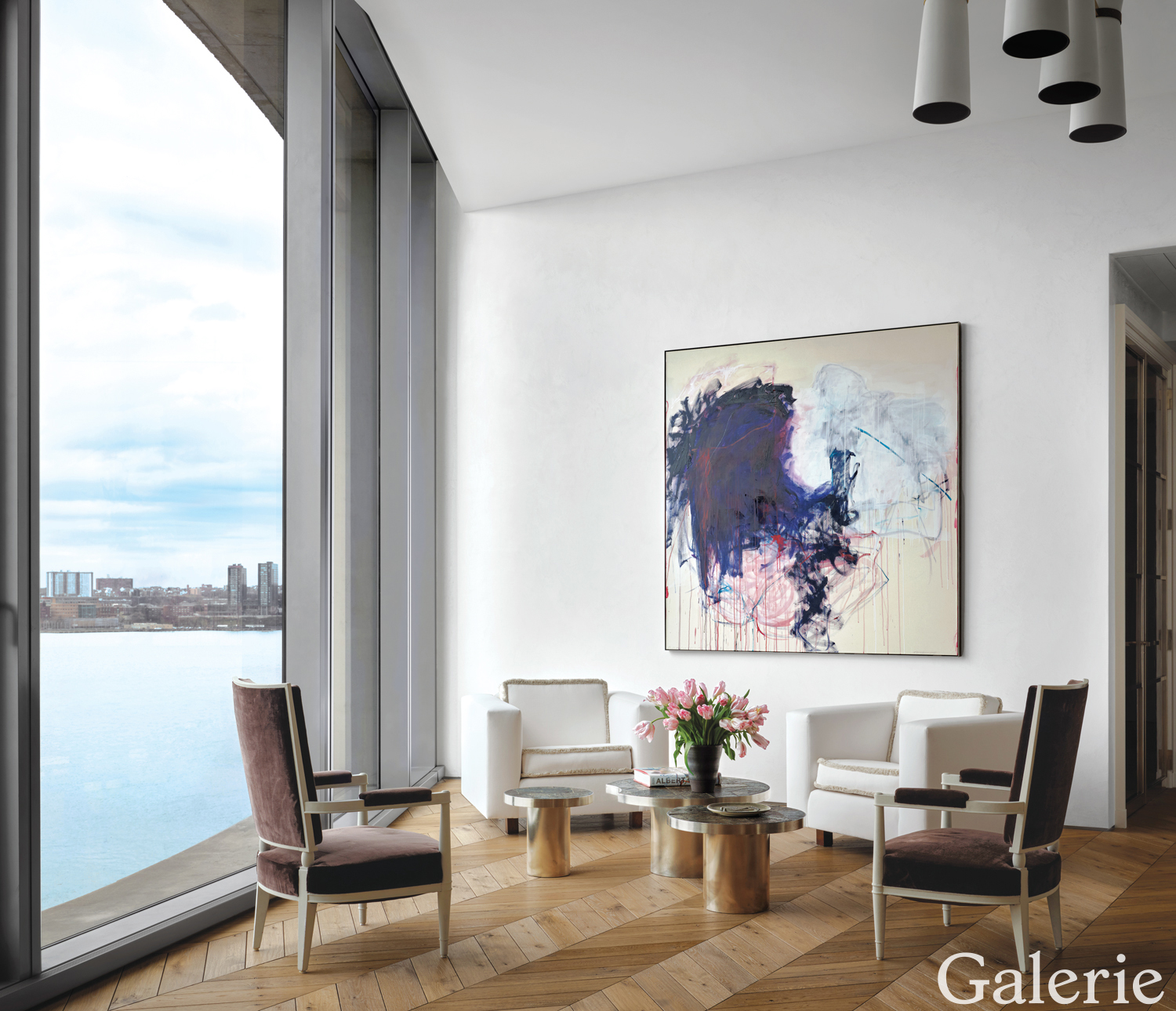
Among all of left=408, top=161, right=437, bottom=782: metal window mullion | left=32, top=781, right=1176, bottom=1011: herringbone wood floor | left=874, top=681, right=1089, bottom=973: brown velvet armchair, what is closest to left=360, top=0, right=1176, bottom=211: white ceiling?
left=408, top=161, right=437, bottom=782: metal window mullion

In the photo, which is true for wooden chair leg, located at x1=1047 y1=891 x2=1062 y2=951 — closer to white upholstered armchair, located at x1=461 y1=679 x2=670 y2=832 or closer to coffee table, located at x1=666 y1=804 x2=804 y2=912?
coffee table, located at x1=666 y1=804 x2=804 y2=912

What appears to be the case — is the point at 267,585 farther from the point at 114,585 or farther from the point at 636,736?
the point at 636,736

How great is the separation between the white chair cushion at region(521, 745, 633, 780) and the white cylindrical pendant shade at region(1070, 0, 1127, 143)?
3.67 metres

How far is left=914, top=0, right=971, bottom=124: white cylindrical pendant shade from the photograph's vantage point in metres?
3.40

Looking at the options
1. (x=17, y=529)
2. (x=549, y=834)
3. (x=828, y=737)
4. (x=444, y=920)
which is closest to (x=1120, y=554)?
(x=828, y=737)

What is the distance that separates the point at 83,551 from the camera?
3.30 m

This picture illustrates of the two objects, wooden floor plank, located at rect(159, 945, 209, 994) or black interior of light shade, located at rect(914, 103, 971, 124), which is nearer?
wooden floor plank, located at rect(159, 945, 209, 994)

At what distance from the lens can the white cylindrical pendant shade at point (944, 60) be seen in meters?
3.40

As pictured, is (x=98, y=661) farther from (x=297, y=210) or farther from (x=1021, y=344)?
(x=1021, y=344)

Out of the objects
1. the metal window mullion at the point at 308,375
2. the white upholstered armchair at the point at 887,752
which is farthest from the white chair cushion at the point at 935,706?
the metal window mullion at the point at 308,375

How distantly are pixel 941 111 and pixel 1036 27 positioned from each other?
55 centimetres

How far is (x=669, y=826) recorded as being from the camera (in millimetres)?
4543

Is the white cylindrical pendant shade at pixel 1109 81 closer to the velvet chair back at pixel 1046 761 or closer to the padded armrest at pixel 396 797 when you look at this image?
the velvet chair back at pixel 1046 761

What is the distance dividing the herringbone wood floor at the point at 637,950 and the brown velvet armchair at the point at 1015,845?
234 mm
